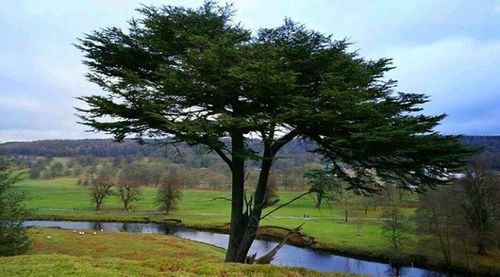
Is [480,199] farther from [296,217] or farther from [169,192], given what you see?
[169,192]

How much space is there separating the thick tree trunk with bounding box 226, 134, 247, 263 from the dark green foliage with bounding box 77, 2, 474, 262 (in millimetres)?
37

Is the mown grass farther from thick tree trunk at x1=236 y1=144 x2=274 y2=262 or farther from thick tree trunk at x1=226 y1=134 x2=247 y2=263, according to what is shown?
thick tree trunk at x1=236 y1=144 x2=274 y2=262

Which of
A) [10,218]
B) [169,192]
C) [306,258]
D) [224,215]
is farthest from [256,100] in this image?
[169,192]

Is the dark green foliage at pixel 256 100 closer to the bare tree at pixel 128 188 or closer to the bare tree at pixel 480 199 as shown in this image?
the bare tree at pixel 480 199

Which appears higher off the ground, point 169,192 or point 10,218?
point 10,218

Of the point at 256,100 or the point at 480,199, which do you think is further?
the point at 480,199

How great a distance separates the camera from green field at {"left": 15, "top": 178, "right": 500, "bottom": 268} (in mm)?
39250

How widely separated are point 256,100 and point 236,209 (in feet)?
13.1

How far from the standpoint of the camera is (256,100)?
11.8 meters

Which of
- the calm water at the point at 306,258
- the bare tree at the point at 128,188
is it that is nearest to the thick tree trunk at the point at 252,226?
the calm water at the point at 306,258

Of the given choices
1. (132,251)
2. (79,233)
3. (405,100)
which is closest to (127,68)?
(405,100)

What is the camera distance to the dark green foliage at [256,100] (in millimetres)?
10195

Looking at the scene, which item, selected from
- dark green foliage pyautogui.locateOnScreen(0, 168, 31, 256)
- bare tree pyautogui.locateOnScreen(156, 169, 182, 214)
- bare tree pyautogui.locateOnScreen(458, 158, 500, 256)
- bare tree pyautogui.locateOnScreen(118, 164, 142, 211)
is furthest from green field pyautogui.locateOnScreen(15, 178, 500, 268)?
bare tree pyautogui.locateOnScreen(458, 158, 500, 256)

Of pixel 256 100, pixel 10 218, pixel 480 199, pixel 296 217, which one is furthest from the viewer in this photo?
pixel 296 217
